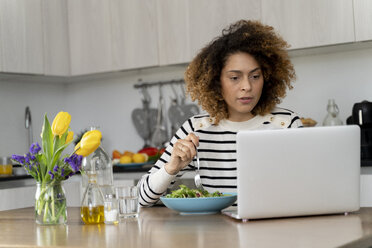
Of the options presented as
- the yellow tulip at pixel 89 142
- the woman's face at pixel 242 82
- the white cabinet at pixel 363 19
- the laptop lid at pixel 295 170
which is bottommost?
the laptop lid at pixel 295 170

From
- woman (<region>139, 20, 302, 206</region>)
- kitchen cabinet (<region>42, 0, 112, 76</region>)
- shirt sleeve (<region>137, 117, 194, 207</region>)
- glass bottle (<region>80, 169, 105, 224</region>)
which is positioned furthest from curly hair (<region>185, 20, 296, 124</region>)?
kitchen cabinet (<region>42, 0, 112, 76</region>)

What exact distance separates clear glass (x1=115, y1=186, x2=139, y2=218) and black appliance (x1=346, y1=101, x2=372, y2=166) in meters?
1.68

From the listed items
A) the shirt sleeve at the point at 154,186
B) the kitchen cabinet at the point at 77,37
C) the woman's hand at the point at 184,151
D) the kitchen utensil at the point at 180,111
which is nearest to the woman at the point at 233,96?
the shirt sleeve at the point at 154,186

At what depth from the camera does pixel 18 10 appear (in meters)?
3.96

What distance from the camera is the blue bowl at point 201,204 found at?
1729 millimetres

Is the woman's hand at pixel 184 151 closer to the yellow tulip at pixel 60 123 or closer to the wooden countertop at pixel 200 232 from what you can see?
the wooden countertop at pixel 200 232

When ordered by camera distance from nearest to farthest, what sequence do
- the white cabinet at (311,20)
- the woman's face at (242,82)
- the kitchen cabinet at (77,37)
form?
the woman's face at (242,82) → the white cabinet at (311,20) → the kitchen cabinet at (77,37)

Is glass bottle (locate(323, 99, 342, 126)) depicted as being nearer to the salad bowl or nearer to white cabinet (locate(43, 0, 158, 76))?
white cabinet (locate(43, 0, 158, 76))

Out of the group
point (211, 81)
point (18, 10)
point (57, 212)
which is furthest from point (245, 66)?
point (18, 10)

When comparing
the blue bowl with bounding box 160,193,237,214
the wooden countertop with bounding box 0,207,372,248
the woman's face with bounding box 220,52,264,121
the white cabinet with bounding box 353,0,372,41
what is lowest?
the wooden countertop with bounding box 0,207,372,248

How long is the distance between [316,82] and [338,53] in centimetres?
22

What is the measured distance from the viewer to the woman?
2.24m

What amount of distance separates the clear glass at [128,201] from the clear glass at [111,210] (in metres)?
0.02

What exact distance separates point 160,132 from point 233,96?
2032 millimetres
